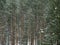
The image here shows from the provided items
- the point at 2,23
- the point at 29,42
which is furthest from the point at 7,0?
the point at 29,42

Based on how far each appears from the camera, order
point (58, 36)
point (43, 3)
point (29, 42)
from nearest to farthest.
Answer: point (58, 36)
point (43, 3)
point (29, 42)

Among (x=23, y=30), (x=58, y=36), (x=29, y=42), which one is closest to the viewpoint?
(x=58, y=36)

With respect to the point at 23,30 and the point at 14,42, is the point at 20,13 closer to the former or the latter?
the point at 23,30

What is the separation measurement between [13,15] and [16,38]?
6.46ft

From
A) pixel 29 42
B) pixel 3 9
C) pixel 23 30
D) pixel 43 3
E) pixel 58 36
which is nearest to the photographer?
pixel 58 36

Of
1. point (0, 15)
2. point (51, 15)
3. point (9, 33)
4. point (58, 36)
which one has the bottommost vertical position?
point (58, 36)

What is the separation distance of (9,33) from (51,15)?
9.27 m

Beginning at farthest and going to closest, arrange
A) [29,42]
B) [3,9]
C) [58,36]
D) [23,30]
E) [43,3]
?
[29,42] → [23,30] → [3,9] → [43,3] → [58,36]

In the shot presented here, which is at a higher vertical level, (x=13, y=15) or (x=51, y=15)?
(x=13, y=15)

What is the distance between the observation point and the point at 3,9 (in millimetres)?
12922

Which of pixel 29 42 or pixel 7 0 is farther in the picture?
pixel 29 42

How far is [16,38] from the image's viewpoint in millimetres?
14344

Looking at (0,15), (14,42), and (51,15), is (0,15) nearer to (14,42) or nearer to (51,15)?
(14,42)

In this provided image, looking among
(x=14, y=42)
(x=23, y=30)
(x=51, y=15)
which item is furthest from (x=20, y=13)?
(x=51, y=15)
